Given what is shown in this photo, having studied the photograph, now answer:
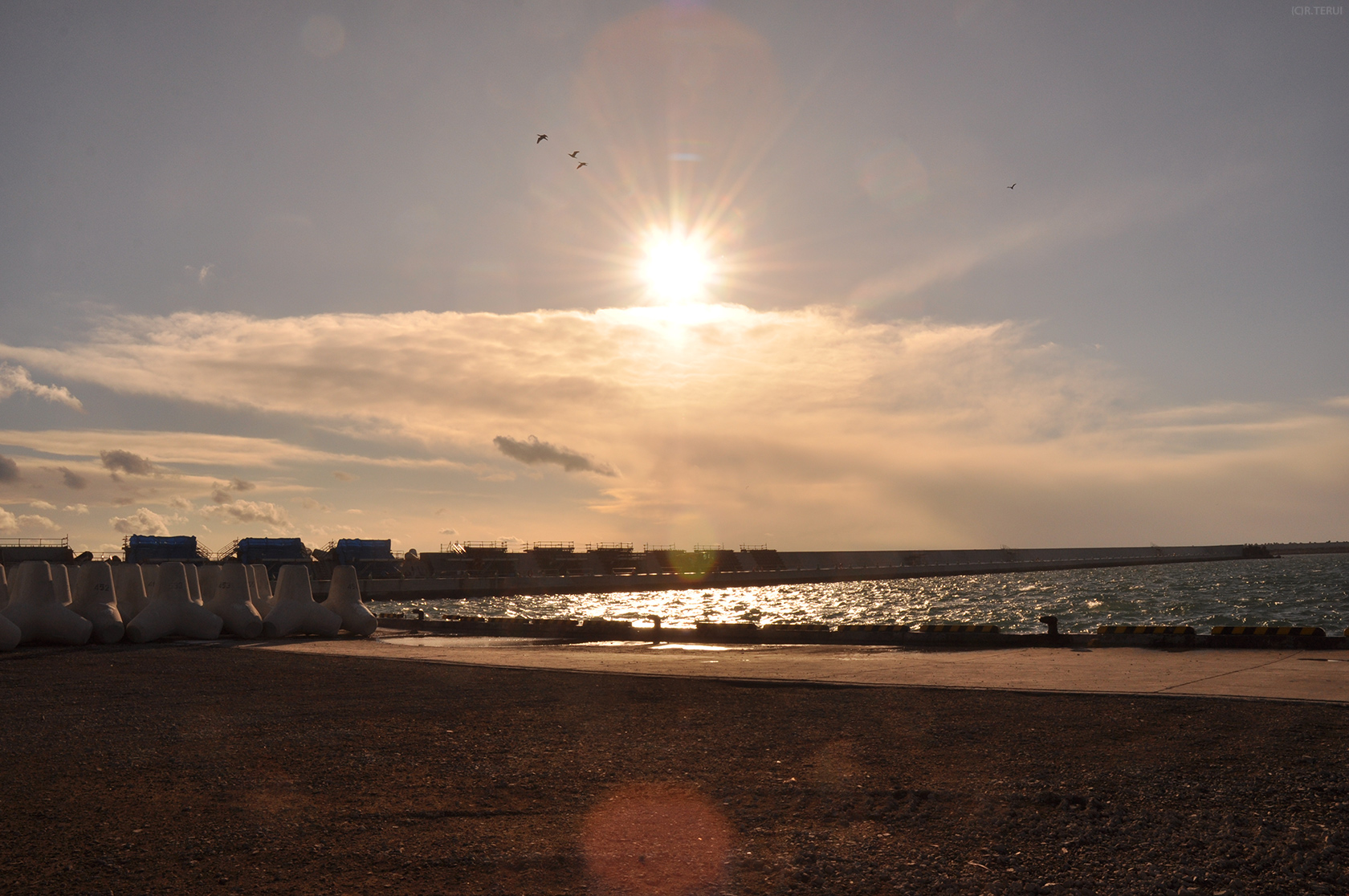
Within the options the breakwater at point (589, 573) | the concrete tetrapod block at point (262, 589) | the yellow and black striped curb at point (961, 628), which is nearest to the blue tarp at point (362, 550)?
the breakwater at point (589, 573)

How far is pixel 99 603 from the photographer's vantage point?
3088 cm

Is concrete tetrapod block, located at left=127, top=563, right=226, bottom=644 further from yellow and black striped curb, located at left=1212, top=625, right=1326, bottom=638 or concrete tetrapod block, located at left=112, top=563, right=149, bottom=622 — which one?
yellow and black striped curb, located at left=1212, top=625, right=1326, bottom=638

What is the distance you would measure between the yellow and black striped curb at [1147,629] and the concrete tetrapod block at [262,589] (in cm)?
2837

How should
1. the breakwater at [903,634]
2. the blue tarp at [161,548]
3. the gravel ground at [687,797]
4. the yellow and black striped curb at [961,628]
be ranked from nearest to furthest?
1. the gravel ground at [687,797]
2. the breakwater at [903,634]
3. the yellow and black striped curb at [961,628]
4. the blue tarp at [161,548]

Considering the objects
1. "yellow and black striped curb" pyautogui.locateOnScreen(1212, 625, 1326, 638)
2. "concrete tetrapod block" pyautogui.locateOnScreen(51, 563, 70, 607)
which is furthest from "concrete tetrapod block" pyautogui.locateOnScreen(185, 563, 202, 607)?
"yellow and black striped curb" pyautogui.locateOnScreen(1212, 625, 1326, 638)

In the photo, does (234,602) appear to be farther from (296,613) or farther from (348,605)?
(348,605)

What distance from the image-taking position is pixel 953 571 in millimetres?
169875

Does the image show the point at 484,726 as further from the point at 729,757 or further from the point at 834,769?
the point at 834,769

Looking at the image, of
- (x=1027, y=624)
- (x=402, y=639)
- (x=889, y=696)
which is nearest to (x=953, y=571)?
(x=1027, y=624)

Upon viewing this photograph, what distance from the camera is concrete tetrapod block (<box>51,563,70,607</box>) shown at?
98.5ft

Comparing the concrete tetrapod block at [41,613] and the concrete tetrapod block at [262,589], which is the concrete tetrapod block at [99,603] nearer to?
the concrete tetrapod block at [41,613]

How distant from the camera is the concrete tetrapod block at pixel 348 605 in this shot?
36562mm

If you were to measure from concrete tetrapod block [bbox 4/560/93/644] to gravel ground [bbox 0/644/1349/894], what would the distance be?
Result: 56.0 feet

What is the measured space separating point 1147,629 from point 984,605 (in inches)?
2014
